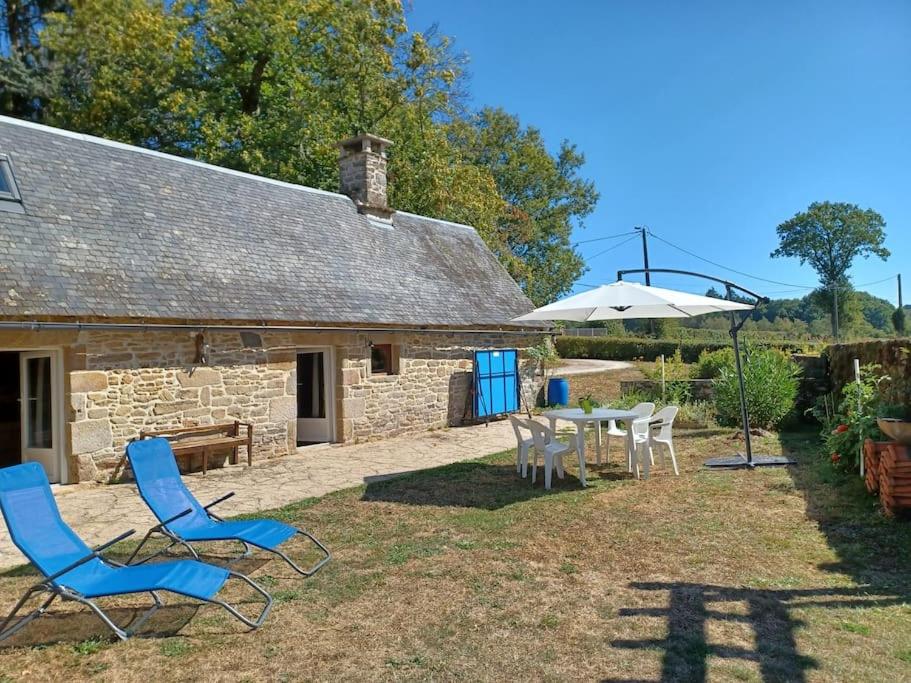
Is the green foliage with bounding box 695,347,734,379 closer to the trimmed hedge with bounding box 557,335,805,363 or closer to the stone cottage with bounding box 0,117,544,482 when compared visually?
the stone cottage with bounding box 0,117,544,482

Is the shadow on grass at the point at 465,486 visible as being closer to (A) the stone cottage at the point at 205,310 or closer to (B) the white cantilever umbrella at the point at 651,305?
(B) the white cantilever umbrella at the point at 651,305

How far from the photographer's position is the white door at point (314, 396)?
37.7 feet

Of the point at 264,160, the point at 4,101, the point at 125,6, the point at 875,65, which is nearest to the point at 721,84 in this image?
the point at 875,65

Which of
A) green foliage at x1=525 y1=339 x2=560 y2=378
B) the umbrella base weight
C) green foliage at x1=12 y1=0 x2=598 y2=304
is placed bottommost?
the umbrella base weight

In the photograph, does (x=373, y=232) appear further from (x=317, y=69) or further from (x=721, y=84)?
(x=317, y=69)

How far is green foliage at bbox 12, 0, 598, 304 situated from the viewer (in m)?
18.2

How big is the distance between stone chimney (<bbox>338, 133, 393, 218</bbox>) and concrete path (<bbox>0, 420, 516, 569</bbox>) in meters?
5.61

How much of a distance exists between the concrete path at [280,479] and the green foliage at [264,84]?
31.2 feet

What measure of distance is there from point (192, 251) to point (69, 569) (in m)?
7.39

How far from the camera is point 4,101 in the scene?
18703 mm

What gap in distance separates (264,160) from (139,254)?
9.74 metres

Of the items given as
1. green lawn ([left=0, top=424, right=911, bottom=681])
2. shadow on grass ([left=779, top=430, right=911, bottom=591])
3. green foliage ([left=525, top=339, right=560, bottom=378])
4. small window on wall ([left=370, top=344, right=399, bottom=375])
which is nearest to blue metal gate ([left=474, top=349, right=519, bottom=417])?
green foliage ([left=525, top=339, right=560, bottom=378])

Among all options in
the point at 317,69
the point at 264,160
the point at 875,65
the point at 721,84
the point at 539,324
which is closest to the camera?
the point at 875,65

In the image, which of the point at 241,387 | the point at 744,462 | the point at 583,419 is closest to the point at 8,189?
the point at 241,387
